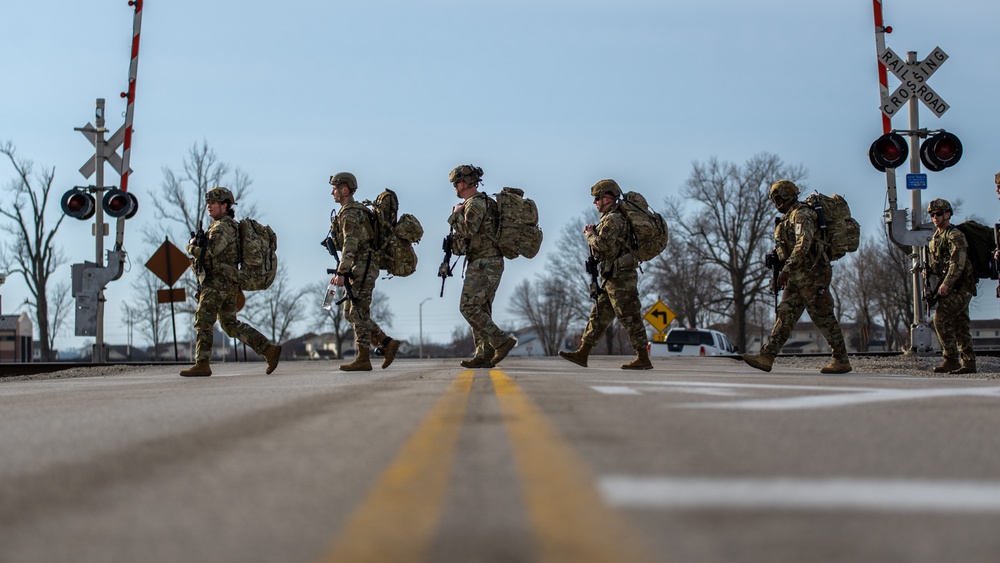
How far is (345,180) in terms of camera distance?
41.0 feet

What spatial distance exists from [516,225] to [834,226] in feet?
11.6

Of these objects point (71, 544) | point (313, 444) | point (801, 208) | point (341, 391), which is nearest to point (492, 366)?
point (801, 208)

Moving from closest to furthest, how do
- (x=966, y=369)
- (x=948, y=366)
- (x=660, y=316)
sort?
1. (x=966, y=369)
2. (x=948, y=366)
3. (x=660, y=316)

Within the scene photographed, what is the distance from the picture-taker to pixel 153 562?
6.85 feet

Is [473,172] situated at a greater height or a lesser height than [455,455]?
greater

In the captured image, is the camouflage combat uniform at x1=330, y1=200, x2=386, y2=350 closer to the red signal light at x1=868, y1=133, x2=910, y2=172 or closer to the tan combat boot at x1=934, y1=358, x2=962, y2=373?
the tan combat boot at x1=934, y1=358, x2=962, y2=373

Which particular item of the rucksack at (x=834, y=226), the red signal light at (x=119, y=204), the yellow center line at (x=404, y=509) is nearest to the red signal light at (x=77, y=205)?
the red signal light at (x=119, y=204)

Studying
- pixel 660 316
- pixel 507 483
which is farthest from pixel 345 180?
pixel 660 316

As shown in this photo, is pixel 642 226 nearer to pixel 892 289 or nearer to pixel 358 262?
pixel 358 262

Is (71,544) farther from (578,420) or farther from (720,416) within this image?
(720,416)

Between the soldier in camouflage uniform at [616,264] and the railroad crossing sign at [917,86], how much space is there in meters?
5.69

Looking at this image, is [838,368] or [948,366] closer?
[838,368]

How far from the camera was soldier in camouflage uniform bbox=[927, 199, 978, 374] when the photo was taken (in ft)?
38.3

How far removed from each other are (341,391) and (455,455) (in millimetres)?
3777
